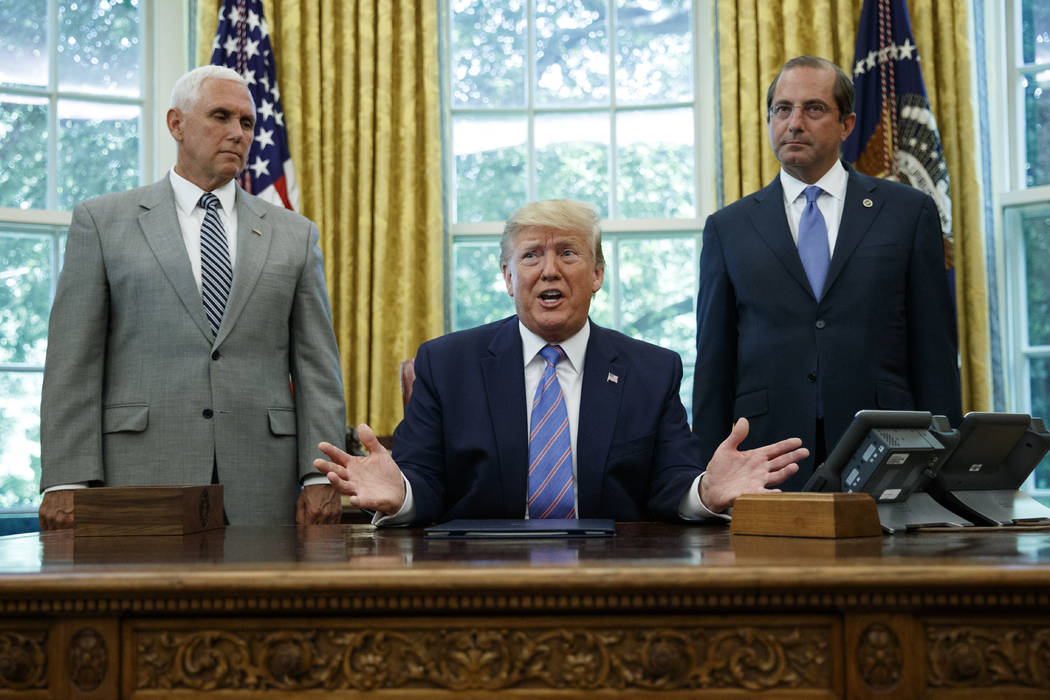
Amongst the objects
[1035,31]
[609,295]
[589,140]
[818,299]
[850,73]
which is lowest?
[818,299]

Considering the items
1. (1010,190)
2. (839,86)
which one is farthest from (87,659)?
(1010,190)

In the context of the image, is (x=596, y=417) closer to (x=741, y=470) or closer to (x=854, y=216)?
(x=741, y=470)

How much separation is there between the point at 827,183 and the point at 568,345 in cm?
104

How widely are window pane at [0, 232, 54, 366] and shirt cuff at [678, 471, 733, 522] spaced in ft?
11.0

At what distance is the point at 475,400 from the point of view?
2.27 meters

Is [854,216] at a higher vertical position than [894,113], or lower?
lower

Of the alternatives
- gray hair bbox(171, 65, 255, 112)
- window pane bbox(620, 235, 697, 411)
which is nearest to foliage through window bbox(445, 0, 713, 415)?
window pane bbox(620, 235, 697, 411)

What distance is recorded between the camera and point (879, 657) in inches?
46.4

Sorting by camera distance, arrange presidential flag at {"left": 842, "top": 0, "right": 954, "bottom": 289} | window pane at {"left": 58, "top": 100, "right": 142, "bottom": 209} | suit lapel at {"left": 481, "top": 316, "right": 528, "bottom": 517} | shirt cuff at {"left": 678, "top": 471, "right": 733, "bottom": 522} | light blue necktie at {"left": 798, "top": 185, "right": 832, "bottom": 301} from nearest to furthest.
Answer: shirt cuff at {"left": 678, "top": 471, "right": 733, "bottom": 522} → suit lapel at {"left": 481, "top": 316, "right": 528, "bottom": 517} → light blue necktie at {"left": 798, "top": 185, "right": 832, "bottom": 301} → presidential flag at {"left": 842, "top": 0, "right": 954, "bottom": 289} → window pane at {"left": 58, "top": 100, "right": 142, "bottom": 209}

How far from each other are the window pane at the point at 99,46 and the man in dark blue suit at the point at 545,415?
10.0 feet

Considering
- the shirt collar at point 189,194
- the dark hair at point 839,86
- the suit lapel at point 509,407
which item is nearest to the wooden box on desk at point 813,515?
the suit lapel at point 509,407

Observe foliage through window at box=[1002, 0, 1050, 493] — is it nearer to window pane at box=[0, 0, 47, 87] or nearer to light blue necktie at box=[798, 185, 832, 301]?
light blue necktie at box=[798, 185, 832, 301]

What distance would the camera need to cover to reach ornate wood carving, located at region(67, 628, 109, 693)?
4.02 feet

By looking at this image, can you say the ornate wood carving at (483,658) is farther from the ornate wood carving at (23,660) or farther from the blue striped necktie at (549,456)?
the blue striped necktie at (549,456)
